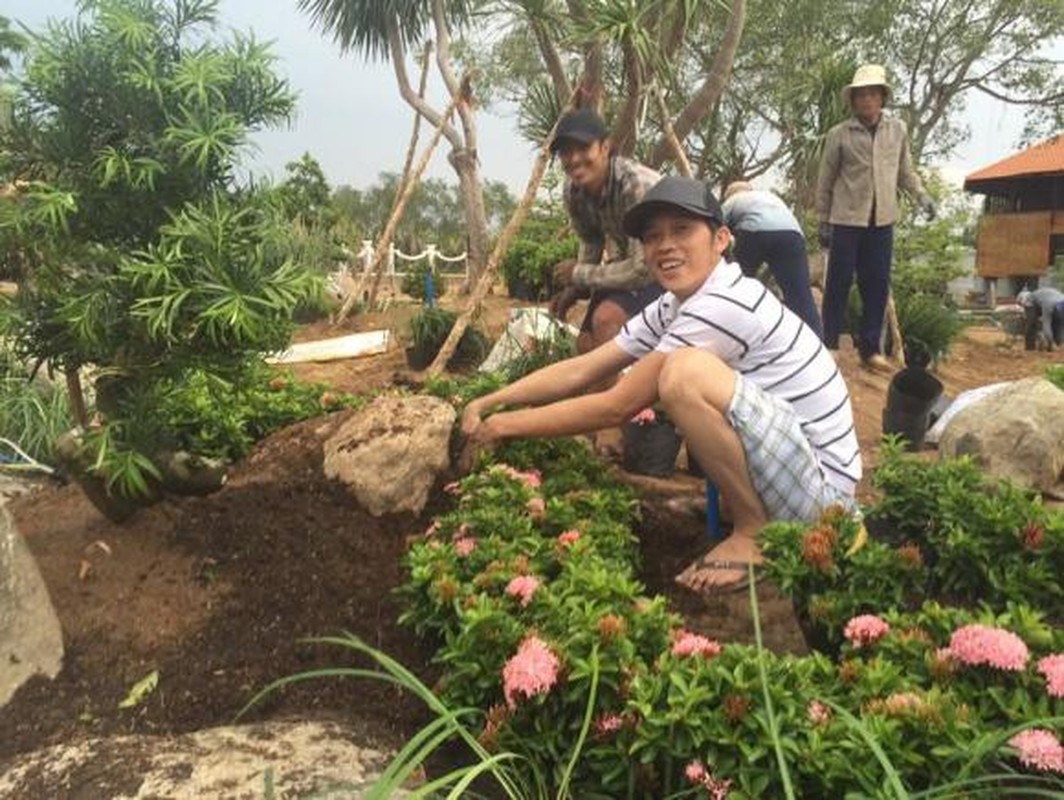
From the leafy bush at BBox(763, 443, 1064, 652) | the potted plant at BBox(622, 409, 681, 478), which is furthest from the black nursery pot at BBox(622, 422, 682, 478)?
the leafy bush at BBox(763, 443, 1064, 652)

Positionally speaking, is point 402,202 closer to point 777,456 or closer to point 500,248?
point 500,248

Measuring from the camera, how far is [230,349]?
2.42 m

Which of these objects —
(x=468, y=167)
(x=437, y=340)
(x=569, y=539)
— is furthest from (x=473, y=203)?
(x=569, y=539)

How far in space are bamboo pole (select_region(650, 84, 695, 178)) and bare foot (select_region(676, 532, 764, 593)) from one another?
12.4ft

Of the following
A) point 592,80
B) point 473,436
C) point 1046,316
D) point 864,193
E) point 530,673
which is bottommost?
point 1046,316

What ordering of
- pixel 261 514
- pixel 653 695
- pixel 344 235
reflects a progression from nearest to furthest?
pixel 653 695, pixel 261 514, pixel 344 235

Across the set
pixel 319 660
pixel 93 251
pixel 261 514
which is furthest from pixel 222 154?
pixel 319 660

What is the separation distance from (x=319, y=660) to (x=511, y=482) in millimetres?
749

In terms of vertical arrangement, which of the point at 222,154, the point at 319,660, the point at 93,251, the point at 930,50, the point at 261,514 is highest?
the point at 930,50

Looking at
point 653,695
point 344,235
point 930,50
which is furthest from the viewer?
point 930,50

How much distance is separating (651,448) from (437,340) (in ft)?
12.0

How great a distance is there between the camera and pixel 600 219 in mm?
4000

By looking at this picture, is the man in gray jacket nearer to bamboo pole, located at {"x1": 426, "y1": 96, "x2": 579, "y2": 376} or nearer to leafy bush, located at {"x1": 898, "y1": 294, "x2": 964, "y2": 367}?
leafy bush, located at {"x1": 898, "y1": 294, "x2": 964, "y2": 367}

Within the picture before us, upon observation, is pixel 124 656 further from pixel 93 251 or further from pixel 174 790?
pixel 93 251
